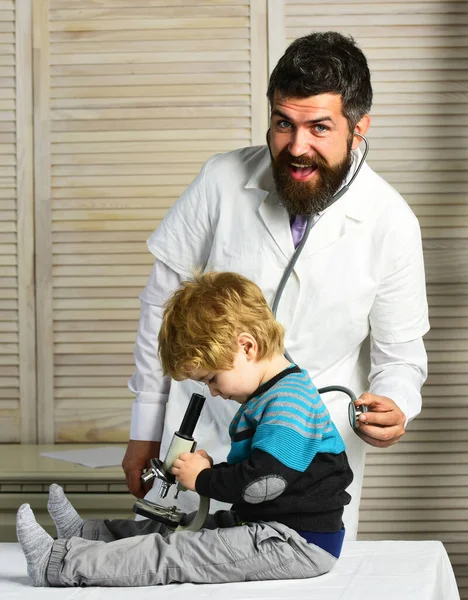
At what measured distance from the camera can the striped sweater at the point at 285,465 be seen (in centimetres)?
130

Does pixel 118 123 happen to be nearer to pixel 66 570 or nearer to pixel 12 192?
pixel 12 192

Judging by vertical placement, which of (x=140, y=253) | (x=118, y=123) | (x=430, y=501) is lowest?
(x=430, y=501)

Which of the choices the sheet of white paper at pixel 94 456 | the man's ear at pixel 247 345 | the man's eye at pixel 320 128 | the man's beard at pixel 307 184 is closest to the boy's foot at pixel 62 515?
the man's ear at pixel 247 345

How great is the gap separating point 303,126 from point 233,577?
0.76 m

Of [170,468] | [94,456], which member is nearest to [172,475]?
[170,468]

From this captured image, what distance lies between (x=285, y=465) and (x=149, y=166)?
5.20 feet

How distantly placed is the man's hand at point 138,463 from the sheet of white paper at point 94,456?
694mm

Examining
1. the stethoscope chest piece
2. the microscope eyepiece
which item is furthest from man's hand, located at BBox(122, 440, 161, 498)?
the stethoscope chest piece

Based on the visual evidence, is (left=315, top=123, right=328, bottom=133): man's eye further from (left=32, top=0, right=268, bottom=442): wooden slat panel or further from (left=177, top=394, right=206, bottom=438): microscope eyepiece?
(left=32, top=0, right=268, bottom=442): wooden slat panel

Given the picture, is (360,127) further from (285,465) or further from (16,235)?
(16,235)

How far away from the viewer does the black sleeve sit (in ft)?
4.24

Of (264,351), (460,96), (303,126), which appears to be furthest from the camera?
(460,96)

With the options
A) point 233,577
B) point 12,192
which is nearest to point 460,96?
point 12,192

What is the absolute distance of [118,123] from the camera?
2.71 metres
